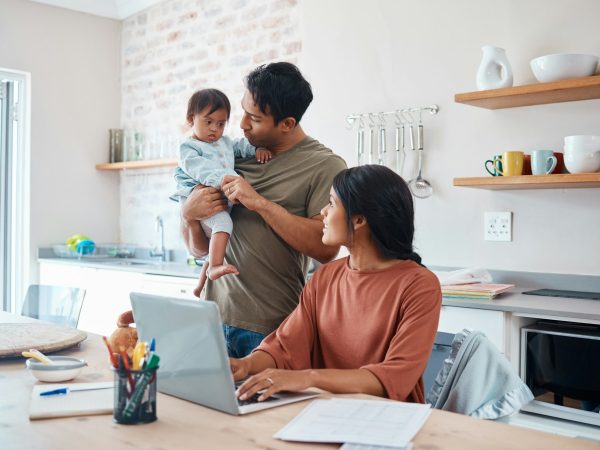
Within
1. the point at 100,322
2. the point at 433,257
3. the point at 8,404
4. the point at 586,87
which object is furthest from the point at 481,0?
the point at 100,322

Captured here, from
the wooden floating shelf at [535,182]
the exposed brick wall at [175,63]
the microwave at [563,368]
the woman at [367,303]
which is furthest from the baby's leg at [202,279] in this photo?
the exposed brick wall at [175,63]

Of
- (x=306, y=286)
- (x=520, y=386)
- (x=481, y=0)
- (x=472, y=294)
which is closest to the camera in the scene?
(x=520, y=386)

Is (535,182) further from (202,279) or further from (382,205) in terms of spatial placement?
(202,279)

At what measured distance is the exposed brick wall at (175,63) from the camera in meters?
4.25

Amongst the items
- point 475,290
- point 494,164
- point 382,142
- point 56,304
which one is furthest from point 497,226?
point 56,304

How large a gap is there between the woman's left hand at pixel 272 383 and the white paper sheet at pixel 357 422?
7cm

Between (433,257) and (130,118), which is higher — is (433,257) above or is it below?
below

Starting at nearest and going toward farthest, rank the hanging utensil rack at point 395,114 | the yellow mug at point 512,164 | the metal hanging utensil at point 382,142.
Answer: the yellow mug at point 512,164
the hanging utensil rack at point 395,114
the metal hanging utensil at point 382,142

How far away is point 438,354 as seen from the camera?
2732 millimetres

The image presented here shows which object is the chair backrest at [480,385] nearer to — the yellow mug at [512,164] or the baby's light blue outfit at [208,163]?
the baby's light blue outfit at [208,163]

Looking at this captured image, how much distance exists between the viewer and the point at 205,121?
89.1 inches

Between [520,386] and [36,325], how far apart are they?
4.72 feet

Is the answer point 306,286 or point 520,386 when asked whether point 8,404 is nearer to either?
point 306,286

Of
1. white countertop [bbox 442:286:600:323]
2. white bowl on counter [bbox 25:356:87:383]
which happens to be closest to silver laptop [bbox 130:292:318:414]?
white bowl on counter [bbox 25:356:87:383]
